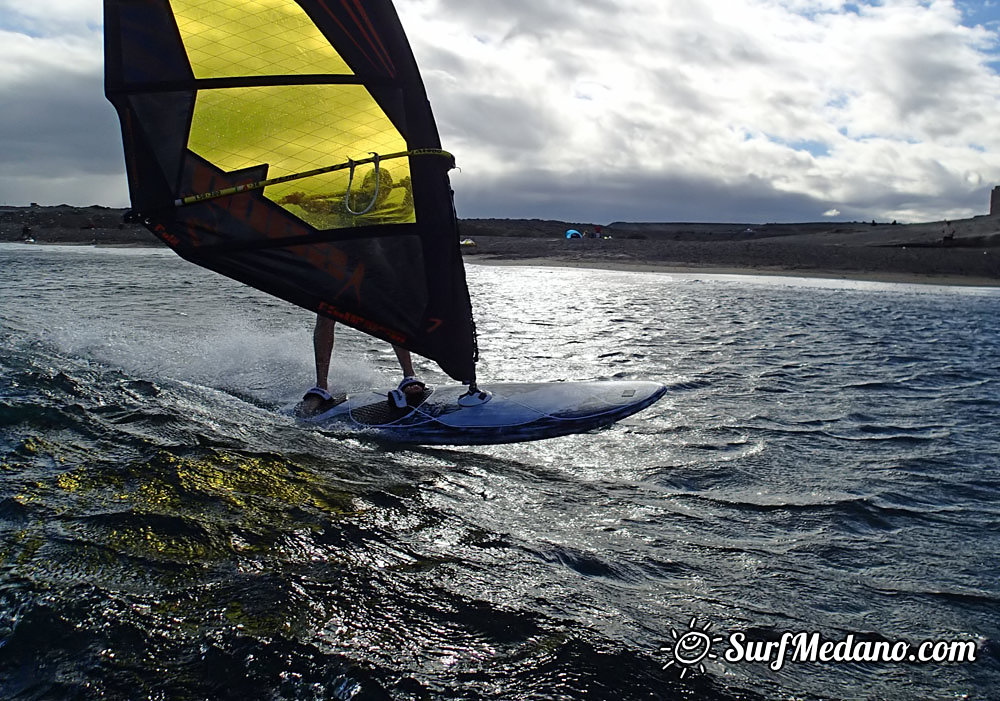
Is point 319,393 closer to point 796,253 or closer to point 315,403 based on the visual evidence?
point 315,403

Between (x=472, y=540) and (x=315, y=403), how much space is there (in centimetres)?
276

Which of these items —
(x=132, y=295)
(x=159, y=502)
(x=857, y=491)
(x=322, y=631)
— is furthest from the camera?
(x=132, y=295)

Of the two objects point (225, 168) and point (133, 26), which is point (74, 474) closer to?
point (225, 168)

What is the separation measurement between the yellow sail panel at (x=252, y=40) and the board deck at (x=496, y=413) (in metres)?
2.37

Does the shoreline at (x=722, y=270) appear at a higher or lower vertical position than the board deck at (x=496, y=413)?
higher

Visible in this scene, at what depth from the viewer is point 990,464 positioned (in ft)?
15.3

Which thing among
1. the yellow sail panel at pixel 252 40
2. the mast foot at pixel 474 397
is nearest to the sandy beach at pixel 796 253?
the yellow sail panel at pixel 252 40

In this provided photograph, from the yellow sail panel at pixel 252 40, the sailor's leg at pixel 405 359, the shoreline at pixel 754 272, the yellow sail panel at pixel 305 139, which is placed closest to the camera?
the yellow sail panel at pixel 252 40

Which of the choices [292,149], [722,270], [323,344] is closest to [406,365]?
[323,344]

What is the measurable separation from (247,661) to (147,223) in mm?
3296

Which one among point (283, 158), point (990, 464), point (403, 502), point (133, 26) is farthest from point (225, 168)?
point (990, 464)

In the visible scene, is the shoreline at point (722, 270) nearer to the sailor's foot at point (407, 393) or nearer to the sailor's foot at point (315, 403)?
the sailor's foot at point (407, 393)

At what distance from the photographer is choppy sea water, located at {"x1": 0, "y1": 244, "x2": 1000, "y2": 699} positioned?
7.01 ft

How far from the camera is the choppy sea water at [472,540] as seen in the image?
2.14 metres
